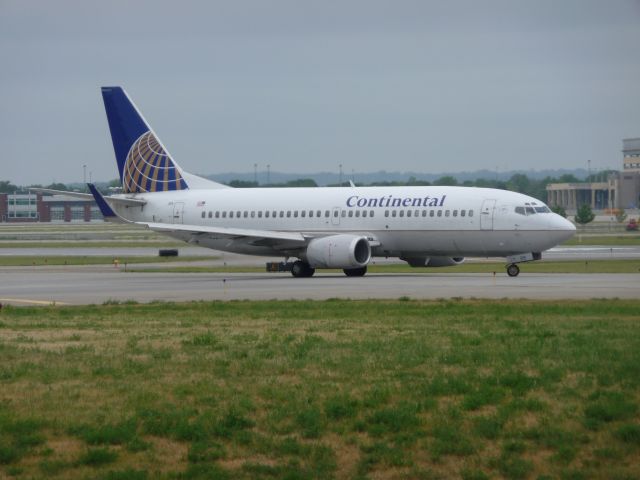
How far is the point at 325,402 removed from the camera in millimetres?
16703

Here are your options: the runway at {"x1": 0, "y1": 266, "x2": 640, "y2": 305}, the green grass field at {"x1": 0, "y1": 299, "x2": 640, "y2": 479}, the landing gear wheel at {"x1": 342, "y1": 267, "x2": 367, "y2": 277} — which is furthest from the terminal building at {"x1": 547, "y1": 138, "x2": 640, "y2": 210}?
the green grass field at {"x1": 0, "y1": 299, "x2": 640, "y2": 479}

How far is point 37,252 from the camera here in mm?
84625

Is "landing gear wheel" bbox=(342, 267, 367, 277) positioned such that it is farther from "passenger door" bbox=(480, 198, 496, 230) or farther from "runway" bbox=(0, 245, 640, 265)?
"runway" bbox=(0, 245, 640, 265)

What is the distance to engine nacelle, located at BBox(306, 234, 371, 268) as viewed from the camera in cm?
4966

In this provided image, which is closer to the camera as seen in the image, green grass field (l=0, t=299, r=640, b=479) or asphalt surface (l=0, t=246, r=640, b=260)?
green grass field (l=0, t=299, r=640, b=479)

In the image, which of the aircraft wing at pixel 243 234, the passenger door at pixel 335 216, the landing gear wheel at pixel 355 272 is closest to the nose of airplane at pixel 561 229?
the landing gear wheel at pixel 355 272

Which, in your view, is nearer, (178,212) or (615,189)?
(178,212)

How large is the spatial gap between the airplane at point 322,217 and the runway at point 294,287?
3.97 ft

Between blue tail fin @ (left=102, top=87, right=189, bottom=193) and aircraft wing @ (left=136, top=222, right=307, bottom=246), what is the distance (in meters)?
6.07

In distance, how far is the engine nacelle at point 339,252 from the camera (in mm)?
49656

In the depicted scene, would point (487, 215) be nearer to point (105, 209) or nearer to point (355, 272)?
point (355, 272)

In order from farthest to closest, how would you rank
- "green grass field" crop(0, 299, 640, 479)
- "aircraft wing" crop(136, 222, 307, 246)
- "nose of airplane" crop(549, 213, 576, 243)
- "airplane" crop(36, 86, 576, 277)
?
"aircraft wing" crop(136, 222, 307, 246)
"airplane" crop(36, 86, 576, 277)
"nose of airplane" crop(549, 213, 576, 243)
"green grass field" crop(0, 299, 640, 479)

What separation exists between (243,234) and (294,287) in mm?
10143

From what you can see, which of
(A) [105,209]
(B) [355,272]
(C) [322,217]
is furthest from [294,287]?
(A) [105,209]
